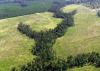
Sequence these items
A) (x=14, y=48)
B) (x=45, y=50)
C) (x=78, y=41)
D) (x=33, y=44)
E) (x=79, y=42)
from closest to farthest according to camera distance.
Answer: (x=45, y=50) → (x=14, y=48) → (x=33, y=44) → (x=79, y=42) → (x=78, y=41)

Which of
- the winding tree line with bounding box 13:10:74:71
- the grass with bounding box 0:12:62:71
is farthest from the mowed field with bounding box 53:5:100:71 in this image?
the grass with bounding box 0:12:62:71

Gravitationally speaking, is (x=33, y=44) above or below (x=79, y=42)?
above

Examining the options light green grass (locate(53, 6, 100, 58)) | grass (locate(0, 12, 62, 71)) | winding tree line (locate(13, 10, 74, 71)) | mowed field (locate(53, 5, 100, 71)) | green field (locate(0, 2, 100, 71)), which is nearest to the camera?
winding tree line (locate(13, 10, 74, 71))

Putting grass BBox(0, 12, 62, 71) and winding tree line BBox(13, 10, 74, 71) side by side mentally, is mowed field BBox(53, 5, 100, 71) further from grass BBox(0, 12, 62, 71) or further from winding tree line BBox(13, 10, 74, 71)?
grass BBox(0, 12, 62, 71)

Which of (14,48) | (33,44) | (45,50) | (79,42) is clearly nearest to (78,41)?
(79,42)

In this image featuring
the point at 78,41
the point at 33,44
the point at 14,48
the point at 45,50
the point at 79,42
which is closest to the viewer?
the point at 45,50

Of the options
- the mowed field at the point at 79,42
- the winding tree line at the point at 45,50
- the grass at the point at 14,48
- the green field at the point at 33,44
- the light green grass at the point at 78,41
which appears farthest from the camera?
the light green grass at the point at 78,41

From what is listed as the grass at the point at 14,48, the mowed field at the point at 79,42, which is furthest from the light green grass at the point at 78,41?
the grass at the point at 14,48

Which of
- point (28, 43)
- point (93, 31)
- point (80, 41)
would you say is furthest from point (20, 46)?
point (93, 31)

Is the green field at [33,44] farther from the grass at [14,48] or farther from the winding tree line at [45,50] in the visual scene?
the winding tree line at [45,50]

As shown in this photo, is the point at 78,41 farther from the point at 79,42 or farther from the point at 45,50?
the point at 45,50

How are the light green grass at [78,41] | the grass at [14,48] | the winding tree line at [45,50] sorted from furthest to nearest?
the light green grass at [78,41]
the grass at [14,48]
the winding tree line at [45,50]

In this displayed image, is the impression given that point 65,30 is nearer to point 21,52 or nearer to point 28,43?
point 28,43
